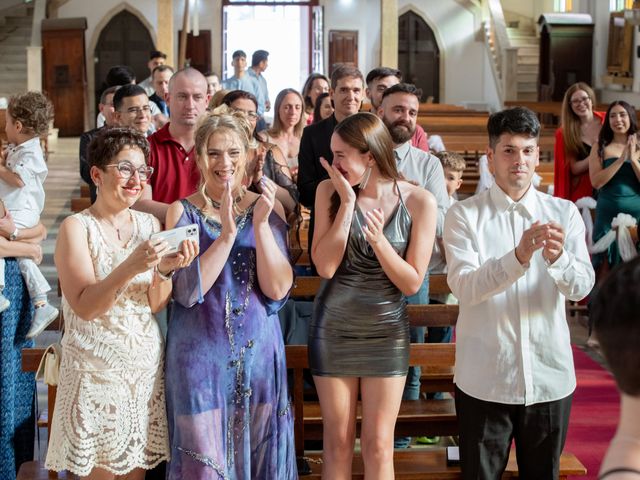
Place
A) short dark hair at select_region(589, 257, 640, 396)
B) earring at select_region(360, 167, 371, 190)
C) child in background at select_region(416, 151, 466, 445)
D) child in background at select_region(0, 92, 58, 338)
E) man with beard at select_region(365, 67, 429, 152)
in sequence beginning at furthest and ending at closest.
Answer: man with beard at select_region(365, 67, 429, 152) → child in background at select_region(416, 151, 466, 445) → child in background at select_region(0, 92, 58, 338) → earring at select_region(360, 167, 371, 190) → short dark hair at select_region(589, 257, 640, 396)

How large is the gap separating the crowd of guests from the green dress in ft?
11.8

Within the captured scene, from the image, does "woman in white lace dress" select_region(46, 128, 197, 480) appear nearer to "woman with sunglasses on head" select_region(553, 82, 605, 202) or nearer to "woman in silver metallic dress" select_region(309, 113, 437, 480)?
"woman in silver metallic dress" select_region(309, 113, 437, 480)

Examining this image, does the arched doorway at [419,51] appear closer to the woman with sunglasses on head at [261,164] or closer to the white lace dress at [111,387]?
the woman with sunglasses on head at [261,164]

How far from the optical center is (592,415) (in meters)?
5.56

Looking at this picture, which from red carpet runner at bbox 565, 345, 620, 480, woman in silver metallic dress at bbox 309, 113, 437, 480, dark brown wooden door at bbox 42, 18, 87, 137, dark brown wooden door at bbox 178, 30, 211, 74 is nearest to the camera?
woman in silver metallic dress at bbox 309, 113, 437, 480

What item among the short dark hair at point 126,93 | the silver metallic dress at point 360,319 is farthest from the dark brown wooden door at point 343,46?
the silver metallic dress at point 360,319

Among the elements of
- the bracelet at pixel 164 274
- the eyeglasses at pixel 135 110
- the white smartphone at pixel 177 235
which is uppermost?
the eyeglasses at pixel 135 110

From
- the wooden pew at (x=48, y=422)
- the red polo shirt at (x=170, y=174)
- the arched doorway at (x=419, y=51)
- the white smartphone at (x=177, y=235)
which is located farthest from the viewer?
the arched doorway at (x=419, y=51)

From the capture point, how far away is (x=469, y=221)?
3.40m

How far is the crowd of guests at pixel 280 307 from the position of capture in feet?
10.5

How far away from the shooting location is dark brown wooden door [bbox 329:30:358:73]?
22.4m

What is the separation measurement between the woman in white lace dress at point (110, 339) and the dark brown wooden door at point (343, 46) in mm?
19420

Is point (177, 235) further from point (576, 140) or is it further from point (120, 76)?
point (120, 76)

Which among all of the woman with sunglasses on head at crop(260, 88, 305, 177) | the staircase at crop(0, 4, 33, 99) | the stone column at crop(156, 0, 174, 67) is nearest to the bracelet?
the woman with sunglasses on head at crop(260, 88, 305, 177)
